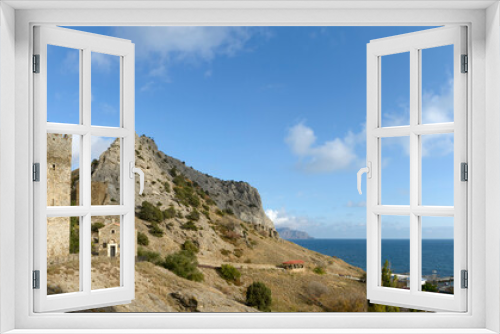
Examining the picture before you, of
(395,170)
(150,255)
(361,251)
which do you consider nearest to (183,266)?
(150,255)

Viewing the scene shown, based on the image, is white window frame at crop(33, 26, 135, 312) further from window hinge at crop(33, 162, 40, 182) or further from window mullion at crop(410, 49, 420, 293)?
window mullion at crop(410, 49, 420, 293)

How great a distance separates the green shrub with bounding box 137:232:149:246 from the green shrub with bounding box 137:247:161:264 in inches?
7.9

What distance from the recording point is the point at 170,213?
1543 cm

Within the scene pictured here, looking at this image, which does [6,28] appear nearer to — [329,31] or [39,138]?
[39,138]

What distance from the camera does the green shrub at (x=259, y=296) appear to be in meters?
13.0

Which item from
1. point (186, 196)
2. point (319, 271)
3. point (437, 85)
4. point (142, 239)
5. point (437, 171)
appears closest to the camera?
point (142, 239)

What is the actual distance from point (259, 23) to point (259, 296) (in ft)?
42.6

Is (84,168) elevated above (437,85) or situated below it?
below

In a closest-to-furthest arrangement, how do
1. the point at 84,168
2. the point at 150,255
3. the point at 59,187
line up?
1. the point at 84,168
2. the point at 59,187
3. the point at 150,255

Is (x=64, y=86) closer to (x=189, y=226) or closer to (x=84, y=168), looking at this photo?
(x=189, y=226)

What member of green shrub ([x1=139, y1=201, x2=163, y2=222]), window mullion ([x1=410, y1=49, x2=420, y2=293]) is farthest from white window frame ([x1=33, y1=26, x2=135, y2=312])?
green shrub ([x1=139, y1=201, x2=163, y2=222])

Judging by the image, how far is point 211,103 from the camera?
14.9 meters

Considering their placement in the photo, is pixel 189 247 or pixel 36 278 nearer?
pixel 36 278

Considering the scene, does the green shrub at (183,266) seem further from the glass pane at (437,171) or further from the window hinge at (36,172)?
the window hinge at (36,172)
